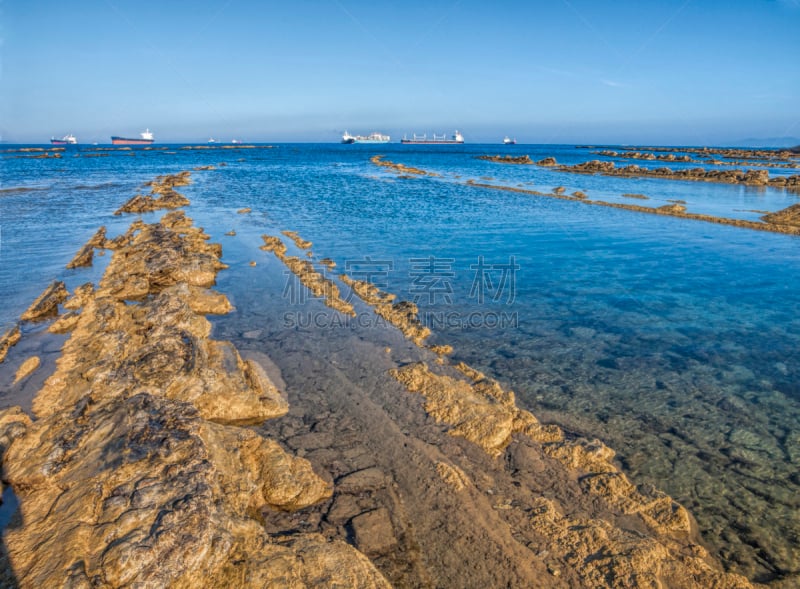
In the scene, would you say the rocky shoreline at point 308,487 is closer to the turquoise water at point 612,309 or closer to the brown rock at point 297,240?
the turquoise water at point 612,309

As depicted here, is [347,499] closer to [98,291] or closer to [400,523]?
[400,523]

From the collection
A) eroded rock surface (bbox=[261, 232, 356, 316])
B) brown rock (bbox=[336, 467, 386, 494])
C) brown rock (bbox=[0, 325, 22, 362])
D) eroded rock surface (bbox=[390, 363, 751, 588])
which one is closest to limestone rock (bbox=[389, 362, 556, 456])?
eroded rock surface (bbox=[390, 363, 751, 588])

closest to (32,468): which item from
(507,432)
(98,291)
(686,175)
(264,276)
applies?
(507,432)

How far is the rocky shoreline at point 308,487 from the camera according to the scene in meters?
4.14

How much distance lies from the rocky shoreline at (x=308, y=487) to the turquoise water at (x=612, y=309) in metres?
1.00

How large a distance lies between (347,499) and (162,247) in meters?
13.6

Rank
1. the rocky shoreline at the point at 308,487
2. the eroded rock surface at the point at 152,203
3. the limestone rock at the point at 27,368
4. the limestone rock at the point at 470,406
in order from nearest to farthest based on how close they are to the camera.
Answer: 1. the rocky shoreline at the point at 308,487
2. the limestone rock at the point at 470,406
3. the limestone rock at the point at 27,368
4. the eroded rock surface at the point at 152,203

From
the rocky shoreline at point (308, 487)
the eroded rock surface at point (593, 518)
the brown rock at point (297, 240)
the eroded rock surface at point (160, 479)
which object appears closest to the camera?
the eroded rock surface at point (160, 479)

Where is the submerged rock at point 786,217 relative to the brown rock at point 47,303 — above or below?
above

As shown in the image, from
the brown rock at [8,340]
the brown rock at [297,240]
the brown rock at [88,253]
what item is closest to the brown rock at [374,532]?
the brown rock at [8,340]

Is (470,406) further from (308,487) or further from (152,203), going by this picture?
(152,203)

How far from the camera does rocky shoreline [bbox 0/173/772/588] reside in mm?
4137

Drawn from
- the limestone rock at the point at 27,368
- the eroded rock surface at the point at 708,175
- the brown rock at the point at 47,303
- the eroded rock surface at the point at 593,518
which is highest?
the eroded rock surface at the point at 708,175

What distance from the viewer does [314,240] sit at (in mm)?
20266
